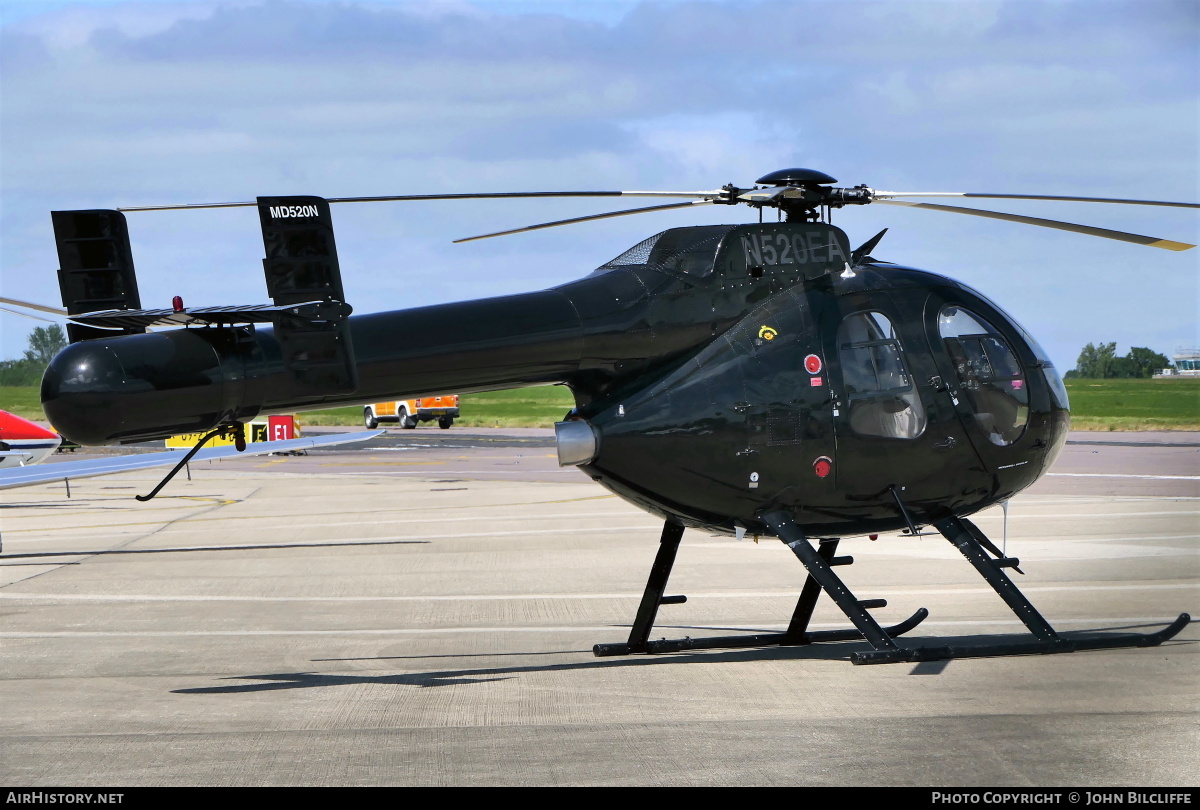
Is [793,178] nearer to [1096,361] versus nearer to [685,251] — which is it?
[685,251]

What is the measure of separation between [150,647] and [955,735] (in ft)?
30.0

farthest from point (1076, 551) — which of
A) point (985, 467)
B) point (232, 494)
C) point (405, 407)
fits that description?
point (405, 407)

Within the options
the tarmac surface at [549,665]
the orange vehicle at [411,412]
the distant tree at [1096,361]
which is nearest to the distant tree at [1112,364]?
the distant tree at [1096,361]

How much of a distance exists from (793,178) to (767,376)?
1926 mm

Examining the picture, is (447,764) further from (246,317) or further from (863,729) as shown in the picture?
(246,317)

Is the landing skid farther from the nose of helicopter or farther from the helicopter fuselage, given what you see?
the nose of helicopter

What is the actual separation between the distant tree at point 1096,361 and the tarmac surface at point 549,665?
137026 mm

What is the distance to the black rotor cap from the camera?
1161 cm

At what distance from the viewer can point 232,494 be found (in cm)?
3831

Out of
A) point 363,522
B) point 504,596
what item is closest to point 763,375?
point 504,596

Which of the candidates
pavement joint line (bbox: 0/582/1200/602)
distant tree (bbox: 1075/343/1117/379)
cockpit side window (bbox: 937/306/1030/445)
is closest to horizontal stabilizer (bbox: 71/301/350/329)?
cockpit side window (bbox: 937/306/1030/445)

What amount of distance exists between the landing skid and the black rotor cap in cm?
324

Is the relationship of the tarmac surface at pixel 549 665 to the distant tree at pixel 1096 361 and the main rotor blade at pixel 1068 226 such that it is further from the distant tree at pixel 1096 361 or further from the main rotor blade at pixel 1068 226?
the distant tree at pixel 1096 361


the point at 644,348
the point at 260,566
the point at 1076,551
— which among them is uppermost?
the point at 644,348
